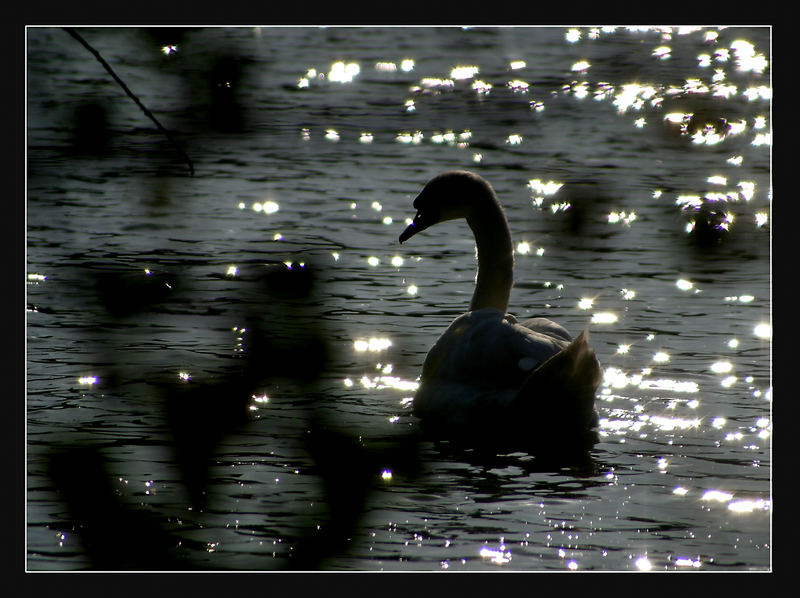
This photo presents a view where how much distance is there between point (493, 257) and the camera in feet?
28.7

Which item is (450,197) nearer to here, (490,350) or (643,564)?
(490,350)

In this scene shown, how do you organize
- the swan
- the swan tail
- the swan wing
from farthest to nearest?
1. the swan wing
2. the swan
3. the swan tail

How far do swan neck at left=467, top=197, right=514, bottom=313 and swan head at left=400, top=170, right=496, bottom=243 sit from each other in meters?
0.07

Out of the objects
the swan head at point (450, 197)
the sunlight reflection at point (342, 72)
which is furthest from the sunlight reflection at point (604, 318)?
the sunlight reflection at point (342, 72)

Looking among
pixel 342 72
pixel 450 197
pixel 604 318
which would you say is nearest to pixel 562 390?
pixel 450 197

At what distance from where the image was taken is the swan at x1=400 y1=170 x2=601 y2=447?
7.13 meters

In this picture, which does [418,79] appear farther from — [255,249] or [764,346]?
[764,346]

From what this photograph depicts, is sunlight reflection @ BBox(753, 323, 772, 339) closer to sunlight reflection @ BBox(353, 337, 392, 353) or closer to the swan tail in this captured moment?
the swan tail

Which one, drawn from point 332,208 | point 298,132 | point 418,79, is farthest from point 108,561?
point 418,79

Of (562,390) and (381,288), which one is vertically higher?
(381,288)

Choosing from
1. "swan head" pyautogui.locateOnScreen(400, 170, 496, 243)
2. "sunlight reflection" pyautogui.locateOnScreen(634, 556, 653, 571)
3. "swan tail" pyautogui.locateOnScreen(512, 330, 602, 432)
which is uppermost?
"swan head" pyautogui.locateOnScreen(400, 170, 496, 243)

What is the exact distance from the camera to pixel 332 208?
12320 mm

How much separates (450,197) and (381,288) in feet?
5.77

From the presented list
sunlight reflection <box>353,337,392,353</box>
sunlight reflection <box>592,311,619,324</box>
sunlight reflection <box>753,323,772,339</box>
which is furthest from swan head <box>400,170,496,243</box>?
sunlight reflection <box>753,323,772,339</box>
